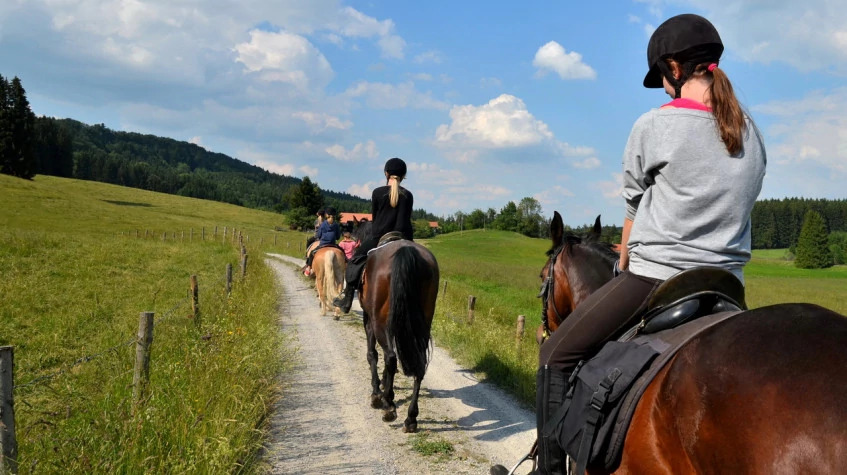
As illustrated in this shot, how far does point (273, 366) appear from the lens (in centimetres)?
791

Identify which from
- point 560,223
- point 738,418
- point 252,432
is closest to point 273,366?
point 252,432

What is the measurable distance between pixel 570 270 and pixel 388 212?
3543 millimetres

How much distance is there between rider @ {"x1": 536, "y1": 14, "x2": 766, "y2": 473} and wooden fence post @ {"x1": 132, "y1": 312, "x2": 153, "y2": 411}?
4.01 m

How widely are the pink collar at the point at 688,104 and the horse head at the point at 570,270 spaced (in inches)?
69.8

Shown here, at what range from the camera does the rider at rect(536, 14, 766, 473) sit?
2.40 metres

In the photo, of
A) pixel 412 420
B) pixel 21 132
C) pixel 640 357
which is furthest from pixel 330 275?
pixel 21 132

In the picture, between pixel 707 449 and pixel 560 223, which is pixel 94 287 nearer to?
pixel 560 223

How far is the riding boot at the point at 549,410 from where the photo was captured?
2.87 m

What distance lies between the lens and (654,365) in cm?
224

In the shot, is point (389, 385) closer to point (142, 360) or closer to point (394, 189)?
point (394, 189)

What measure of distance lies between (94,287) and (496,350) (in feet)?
46.5

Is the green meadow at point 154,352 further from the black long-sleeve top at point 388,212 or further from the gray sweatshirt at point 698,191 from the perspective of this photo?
the gray sweatshirt at point 698,191

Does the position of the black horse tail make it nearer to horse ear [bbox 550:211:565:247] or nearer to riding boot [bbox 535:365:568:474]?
horse ear [bbox 550:211:565:247]

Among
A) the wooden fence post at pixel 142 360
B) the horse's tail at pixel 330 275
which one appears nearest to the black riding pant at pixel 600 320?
the wooden fence post at pixel 142 360
